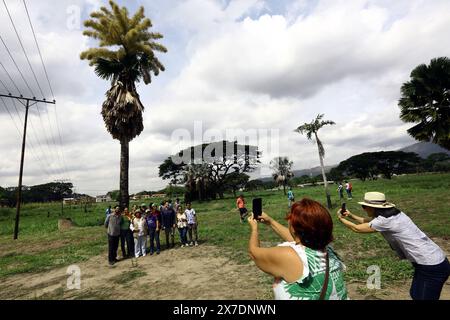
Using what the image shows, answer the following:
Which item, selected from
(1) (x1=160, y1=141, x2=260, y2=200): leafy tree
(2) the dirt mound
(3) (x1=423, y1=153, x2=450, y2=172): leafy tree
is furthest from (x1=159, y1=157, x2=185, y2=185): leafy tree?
(3) (x1=423, y1=153, x2=450, y2=172): leafy tree

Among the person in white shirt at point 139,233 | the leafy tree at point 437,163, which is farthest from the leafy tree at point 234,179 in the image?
the leafy tree at point 437,163

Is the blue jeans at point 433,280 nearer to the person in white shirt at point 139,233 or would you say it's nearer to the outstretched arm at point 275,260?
the outstretched arm at point 275,260

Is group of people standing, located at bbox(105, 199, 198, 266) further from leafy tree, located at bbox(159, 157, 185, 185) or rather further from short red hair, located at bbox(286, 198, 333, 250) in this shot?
leafy tree, located at bbox(159, 157, 185, 185)

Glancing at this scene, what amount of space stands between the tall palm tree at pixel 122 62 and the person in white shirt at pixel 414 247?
15882mm

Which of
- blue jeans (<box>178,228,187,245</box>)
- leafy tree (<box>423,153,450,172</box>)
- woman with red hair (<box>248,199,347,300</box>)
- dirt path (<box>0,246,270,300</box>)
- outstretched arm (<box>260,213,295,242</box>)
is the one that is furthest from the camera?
leafy tree (<box>423,153,450,172</box>)

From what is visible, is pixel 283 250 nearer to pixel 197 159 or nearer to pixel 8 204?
pixel 197 159

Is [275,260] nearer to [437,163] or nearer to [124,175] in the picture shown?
[124,175]

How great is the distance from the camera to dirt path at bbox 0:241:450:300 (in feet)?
19.1

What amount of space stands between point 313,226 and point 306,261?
256 mm

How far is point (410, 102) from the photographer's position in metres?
22.3

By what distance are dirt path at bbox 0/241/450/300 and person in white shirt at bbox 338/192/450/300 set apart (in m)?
2.52

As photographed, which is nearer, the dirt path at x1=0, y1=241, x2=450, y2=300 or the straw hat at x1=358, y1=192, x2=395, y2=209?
the straw hat at x1=358, y1=192, x2=395, y2=209
